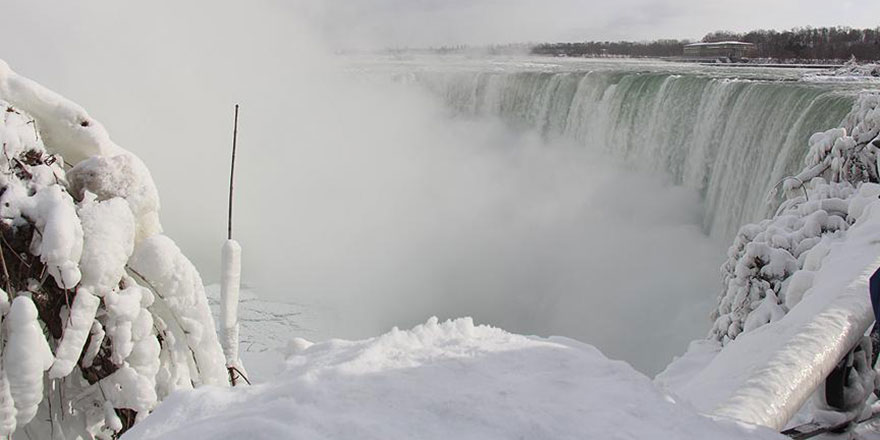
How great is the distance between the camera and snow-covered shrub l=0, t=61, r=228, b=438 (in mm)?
2162

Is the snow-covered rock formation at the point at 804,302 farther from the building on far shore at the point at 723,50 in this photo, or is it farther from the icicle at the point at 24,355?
the building on far shore at the point at 723,50

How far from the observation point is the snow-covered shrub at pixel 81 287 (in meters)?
2.16

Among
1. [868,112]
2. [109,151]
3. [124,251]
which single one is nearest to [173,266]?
[124,251]

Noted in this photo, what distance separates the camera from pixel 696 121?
13375mm

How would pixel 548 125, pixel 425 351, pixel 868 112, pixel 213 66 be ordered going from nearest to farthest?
1. pixel 425 351
2. pixel 868 112
3. pixel 548 125
4. pixel 213 66

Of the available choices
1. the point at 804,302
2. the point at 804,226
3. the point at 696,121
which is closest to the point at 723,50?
the point at 696,121

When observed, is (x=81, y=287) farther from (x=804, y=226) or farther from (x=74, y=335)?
(x=804, y=226)

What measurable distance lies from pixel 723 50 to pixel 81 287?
4156 cm

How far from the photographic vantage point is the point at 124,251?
2.34m

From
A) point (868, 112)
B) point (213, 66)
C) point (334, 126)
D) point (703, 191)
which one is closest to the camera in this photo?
point (868, 112)

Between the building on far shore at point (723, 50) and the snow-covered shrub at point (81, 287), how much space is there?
35719 mm

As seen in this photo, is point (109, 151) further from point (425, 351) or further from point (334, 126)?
point (334, 126)

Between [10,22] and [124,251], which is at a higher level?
[10,22]

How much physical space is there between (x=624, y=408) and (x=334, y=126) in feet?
74.1
